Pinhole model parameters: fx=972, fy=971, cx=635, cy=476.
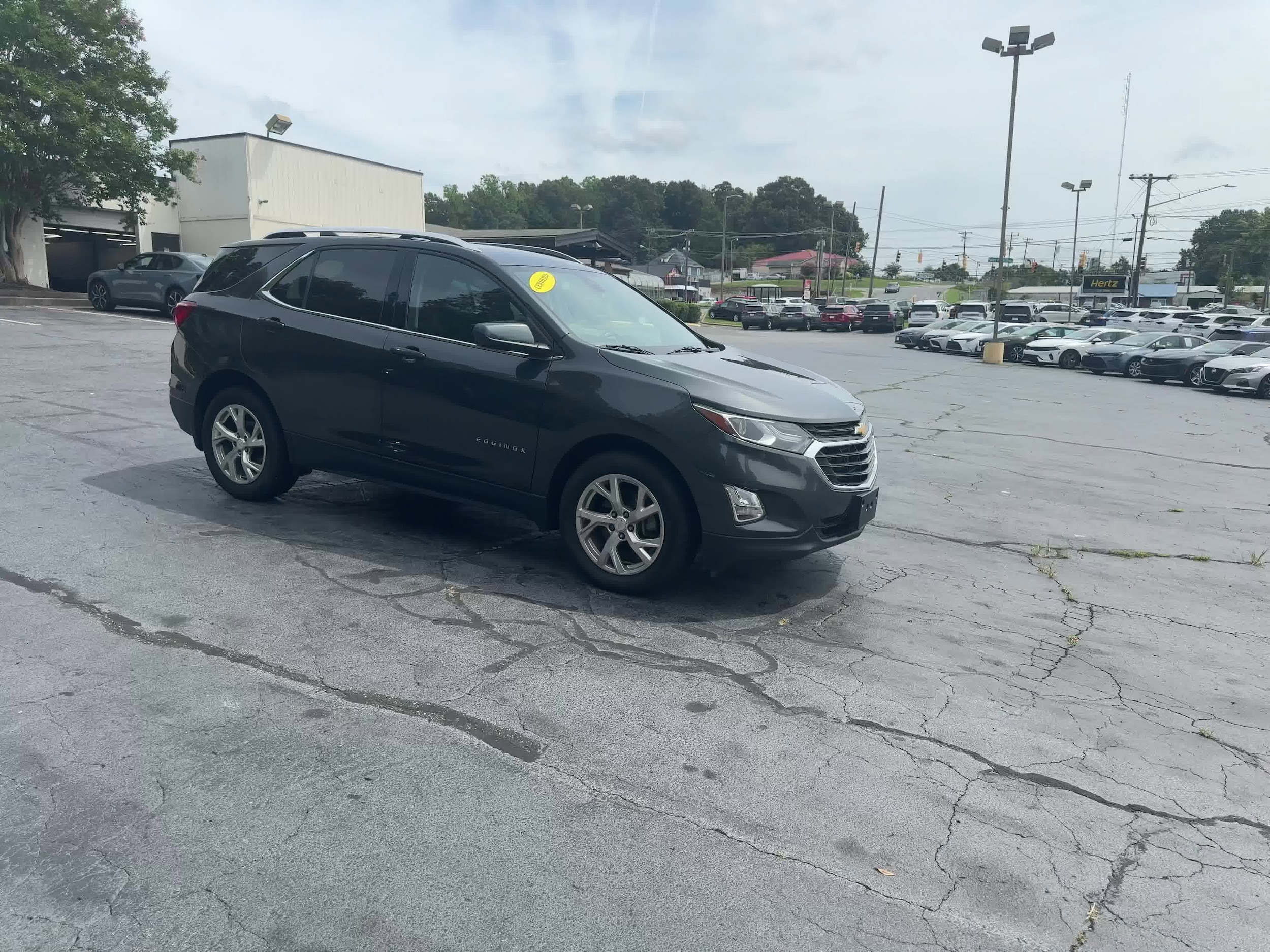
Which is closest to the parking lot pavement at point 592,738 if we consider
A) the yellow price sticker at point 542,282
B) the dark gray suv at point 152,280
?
the yellow price sticker at point 542,282

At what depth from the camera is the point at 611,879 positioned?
2.90 m

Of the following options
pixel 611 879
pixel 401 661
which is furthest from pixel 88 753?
pixel 611 879

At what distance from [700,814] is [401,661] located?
170cm

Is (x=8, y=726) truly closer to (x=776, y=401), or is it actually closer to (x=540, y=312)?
(x=540, y=312)

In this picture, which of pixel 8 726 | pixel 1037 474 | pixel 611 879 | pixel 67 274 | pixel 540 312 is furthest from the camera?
pixel 67 274

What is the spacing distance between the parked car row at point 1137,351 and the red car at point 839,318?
16106 mm

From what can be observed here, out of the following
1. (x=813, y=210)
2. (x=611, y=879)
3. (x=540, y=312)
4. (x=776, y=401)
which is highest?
(x=813, y=210)

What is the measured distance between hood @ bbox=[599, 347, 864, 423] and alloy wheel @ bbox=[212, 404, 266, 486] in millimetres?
2755

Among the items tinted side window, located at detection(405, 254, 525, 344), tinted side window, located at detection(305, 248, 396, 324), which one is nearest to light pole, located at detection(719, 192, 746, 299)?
tinted side window, located at detection(305, 248, 396, 324)

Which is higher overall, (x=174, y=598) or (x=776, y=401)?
(x=776, y=401)

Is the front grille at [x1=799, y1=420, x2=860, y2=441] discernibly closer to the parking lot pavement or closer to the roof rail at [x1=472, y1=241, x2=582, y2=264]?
the parking lot pavement

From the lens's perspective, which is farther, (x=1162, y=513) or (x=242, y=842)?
(x=1162, y=513)

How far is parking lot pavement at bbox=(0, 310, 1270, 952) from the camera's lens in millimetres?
2799

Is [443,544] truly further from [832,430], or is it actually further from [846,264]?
[846,264]
